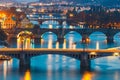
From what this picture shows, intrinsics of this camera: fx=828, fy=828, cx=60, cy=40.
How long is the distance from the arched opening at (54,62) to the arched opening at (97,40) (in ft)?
15.3

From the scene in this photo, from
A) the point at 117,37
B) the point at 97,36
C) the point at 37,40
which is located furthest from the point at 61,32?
the point at 117,37

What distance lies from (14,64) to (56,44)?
32.9ft

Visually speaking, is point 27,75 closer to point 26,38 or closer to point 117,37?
point 26,38

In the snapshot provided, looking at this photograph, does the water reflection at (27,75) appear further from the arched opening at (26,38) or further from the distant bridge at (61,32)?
the distant bridge at (61,32)

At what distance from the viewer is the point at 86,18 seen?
61406 millimetres

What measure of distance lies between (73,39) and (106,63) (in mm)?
12755

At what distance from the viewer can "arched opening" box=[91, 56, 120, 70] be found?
34125 mm

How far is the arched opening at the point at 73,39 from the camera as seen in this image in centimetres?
4329

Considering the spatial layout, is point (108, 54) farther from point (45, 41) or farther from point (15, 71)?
point (45, 41)

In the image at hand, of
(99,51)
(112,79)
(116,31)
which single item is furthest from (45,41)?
(112,79)

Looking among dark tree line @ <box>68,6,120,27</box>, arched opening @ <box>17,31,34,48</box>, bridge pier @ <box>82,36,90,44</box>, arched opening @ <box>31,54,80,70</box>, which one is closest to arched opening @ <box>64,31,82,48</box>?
bridge pier @ <box>82,36,90,44</box>

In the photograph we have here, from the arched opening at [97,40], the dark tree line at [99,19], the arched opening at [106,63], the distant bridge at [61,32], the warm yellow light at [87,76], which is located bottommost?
the warm yellow light at [87,76]

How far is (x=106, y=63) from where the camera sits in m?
35.3

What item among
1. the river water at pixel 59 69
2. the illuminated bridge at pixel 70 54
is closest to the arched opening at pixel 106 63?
the river water at pixel 59 69
